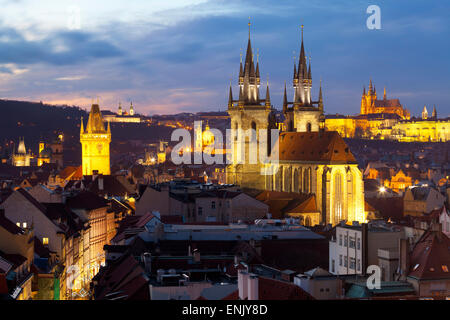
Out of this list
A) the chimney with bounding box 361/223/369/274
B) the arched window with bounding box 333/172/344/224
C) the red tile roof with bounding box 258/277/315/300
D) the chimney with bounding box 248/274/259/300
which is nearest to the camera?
the chimney with bounding box 248/274/259/300

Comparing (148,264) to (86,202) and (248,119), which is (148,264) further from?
(248,119)

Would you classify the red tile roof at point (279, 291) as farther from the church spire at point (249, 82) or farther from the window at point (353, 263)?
the church spire at point (249, 82)

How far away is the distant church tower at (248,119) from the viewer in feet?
303

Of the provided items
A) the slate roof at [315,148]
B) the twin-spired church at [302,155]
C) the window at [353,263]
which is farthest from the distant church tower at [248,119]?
the window at [353,263]

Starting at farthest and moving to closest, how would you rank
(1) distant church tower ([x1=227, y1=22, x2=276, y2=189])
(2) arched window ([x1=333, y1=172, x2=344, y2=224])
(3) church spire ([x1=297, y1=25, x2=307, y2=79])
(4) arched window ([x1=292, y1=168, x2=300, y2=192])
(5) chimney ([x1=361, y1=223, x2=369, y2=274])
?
(3) church spire ([x1=297, y1=25, x2=307, y2=79]) < (1) distant church tower ([x1=227, y1=22, x2=276, y2=189]) < (4) arched window ([x1=292, y1=168, x2=300, y2=192]) < (2) arched window ([x1=333, y1=172, x2=344, y2=224]) < (5) chimney ([x1=361, y1=223, x2=369, y2=274])

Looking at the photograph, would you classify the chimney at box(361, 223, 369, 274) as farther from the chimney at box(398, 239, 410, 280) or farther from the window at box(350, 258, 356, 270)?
the chimney at box(398, 239, 410, 280)

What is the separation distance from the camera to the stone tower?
9919cm

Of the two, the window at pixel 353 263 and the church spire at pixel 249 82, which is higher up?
the church spire at pixel 249 82

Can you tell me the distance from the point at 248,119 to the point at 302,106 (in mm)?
9709

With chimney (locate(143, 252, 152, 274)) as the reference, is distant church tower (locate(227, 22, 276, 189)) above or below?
above

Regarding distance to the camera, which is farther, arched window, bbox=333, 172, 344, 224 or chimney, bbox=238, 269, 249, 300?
arched window, bbox=333, 172, 344, 224

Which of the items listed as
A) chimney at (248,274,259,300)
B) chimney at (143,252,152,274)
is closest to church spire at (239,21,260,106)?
chimney at (143,252,152,274)

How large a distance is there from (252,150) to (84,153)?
147ft

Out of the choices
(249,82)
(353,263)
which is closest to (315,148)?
(249,82)
